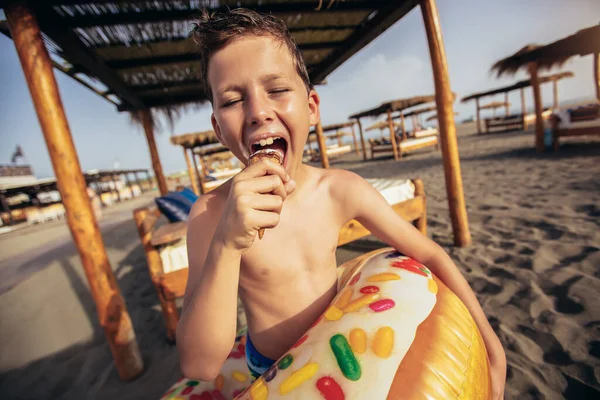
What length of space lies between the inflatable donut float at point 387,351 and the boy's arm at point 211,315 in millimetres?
180

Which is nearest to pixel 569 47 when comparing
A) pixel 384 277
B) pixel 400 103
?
pixel 400 103

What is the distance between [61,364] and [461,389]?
355 cm

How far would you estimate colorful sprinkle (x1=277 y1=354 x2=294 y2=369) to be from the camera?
2.90ft

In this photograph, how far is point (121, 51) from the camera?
3.42 m

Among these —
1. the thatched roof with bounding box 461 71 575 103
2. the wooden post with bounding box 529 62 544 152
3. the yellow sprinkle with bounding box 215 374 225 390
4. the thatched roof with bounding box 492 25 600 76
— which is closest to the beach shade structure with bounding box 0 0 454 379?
the yellow sprinkle with bounding box 215 374 225 390

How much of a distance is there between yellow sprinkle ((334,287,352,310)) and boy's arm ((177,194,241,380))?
0.40 meters

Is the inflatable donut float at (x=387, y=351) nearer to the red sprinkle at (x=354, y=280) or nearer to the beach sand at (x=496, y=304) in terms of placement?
the red sprinkle at (x=354, y=280)

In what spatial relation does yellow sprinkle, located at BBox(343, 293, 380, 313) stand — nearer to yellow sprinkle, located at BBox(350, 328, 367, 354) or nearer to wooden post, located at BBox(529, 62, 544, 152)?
yellow sprinkle, located at BBox(350, 328, 367, 354)

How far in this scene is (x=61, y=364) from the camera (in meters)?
2.66

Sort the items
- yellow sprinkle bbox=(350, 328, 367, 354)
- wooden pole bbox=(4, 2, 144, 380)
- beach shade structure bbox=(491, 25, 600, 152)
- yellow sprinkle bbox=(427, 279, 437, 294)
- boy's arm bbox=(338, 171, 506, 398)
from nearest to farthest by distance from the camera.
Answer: yellow sprinkle bbox=(350, 328, 367, 354)
yellow sprinkle bbox=(427, 279, 437, 294)
boy's arm bbox=(338, 171, 506, 398)
wooden pole bbox=(4, 2, 144, 380)
beach shade structure bbox=(491, 25, 600, 152)

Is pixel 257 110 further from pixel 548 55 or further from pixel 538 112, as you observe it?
pixel 538 112

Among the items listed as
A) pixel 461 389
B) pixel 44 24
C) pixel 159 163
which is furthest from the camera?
pixel 159 163

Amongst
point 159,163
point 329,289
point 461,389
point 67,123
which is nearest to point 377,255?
point 329,289

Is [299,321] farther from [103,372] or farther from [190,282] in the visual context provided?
[103,372]
